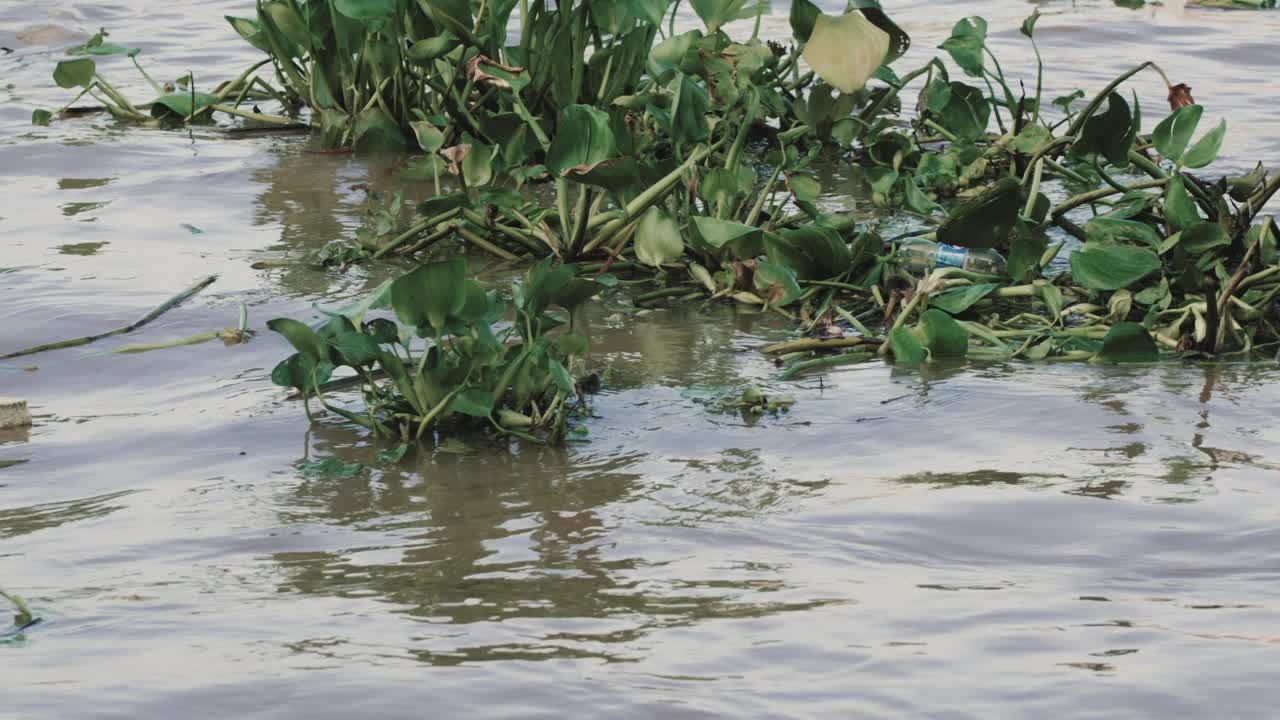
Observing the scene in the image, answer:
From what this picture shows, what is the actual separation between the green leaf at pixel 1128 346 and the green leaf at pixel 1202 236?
0.26m

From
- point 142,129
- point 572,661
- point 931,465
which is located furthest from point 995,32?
point 572,661

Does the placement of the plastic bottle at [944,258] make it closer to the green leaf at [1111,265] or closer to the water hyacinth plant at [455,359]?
the green leaf at [1111,265]

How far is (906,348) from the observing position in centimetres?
266

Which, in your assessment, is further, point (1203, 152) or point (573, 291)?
point (1203, 152)

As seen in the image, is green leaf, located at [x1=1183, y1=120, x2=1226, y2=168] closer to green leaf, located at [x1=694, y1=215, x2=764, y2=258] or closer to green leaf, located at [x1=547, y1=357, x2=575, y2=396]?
green leaf, located at [x1=694, y1=215, x2=764, y2=258]

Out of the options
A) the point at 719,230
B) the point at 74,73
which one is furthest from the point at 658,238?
the point at 74,73

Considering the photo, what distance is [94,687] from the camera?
150 centimetres

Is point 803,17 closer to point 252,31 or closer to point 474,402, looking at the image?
point 474,402

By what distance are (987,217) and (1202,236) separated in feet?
1.39

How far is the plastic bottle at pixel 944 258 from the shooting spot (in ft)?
10.3

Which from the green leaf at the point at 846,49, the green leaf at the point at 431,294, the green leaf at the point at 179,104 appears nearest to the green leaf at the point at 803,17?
the green leaf at the point at 846,49

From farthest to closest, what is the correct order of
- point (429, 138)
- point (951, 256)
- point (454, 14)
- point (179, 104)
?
point (179, 104) → point (454, 14) → point (429, 138) → point (951, 256)

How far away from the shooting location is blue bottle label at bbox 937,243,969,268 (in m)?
3.17

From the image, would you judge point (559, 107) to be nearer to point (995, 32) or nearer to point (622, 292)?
point (622, 292)
